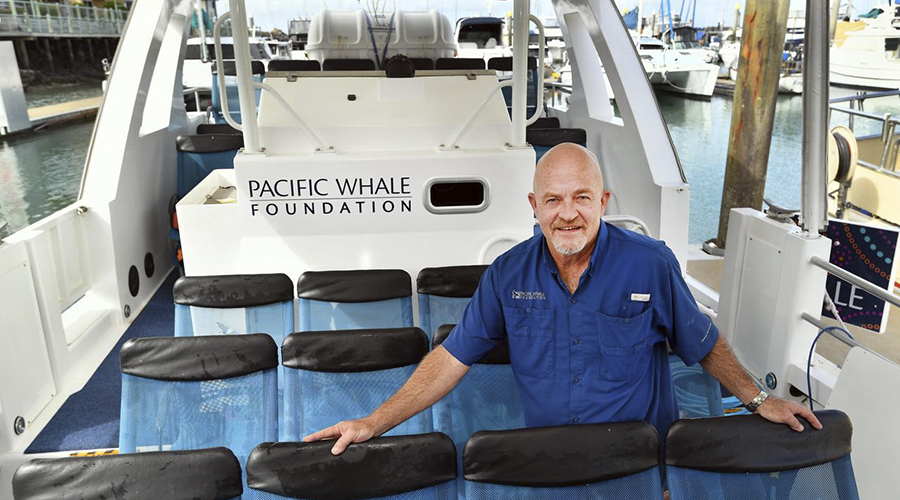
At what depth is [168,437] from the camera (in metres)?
2.01

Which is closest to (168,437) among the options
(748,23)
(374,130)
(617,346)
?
(617,346)

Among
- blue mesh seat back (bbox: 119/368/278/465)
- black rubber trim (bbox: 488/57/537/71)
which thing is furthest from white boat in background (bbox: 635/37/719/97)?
blue mesh seat back (bbox: 119/368/278/465)

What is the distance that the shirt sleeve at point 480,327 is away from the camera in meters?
1.86

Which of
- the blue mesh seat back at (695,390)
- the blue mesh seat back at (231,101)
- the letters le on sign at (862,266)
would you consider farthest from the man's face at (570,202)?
the blue mesh seat back at (231,101)

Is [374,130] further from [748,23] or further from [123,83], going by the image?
[748,23]

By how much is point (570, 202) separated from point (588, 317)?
0.98ft

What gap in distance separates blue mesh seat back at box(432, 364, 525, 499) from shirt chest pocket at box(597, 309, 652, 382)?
1.20 feet

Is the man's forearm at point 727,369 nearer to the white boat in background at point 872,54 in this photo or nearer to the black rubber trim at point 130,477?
the black rubber trim at point 130,477

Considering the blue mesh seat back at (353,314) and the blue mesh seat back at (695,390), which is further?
the blue mesh seat back at (353,314)

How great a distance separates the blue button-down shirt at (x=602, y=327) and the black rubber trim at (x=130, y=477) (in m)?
0.81

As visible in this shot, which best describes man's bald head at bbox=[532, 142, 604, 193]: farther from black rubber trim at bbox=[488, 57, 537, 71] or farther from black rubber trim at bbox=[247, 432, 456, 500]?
black rubber trim at bbox=[488, 57, 537, 71]

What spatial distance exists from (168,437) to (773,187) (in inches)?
405

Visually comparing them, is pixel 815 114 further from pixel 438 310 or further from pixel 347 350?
pixel 347 350

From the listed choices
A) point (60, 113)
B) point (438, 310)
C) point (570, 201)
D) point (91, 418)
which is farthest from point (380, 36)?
point (60, 113)
